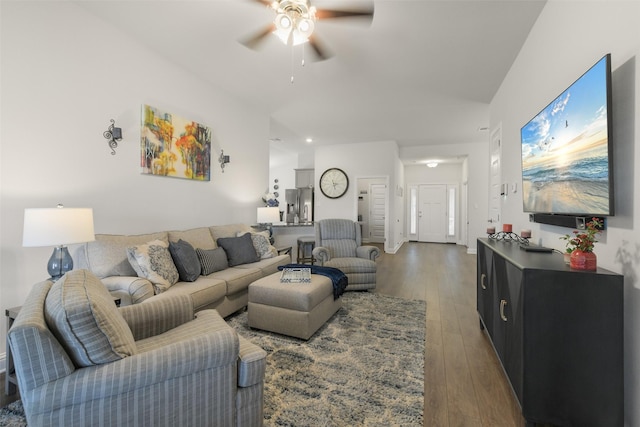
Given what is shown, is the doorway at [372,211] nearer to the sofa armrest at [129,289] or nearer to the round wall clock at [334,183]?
the round wall clock at [334,183]

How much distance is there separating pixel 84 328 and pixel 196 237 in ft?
7.55

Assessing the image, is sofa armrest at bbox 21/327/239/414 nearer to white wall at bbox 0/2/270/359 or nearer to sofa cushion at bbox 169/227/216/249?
white wall at bbox 0/2/270/359

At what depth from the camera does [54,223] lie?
1813mm

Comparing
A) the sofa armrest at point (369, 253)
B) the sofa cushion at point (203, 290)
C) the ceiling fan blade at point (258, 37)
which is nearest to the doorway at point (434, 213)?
the sofa armrest at point (369, 253)

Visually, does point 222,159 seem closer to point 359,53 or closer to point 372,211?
point 359,53

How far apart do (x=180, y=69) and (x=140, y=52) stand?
50 centimetres

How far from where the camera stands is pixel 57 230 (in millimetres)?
1817

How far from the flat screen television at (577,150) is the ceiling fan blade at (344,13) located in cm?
138

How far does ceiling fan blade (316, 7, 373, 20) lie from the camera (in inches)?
77.7

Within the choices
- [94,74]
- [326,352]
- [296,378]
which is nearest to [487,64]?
[326,352]

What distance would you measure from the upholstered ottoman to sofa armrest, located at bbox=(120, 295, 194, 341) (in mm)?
804

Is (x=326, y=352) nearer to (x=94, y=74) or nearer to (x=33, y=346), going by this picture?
(x=33, y=346)

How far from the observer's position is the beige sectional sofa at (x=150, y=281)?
2.17m

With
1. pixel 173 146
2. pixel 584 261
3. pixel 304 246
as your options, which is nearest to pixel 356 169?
pixel 304 246
